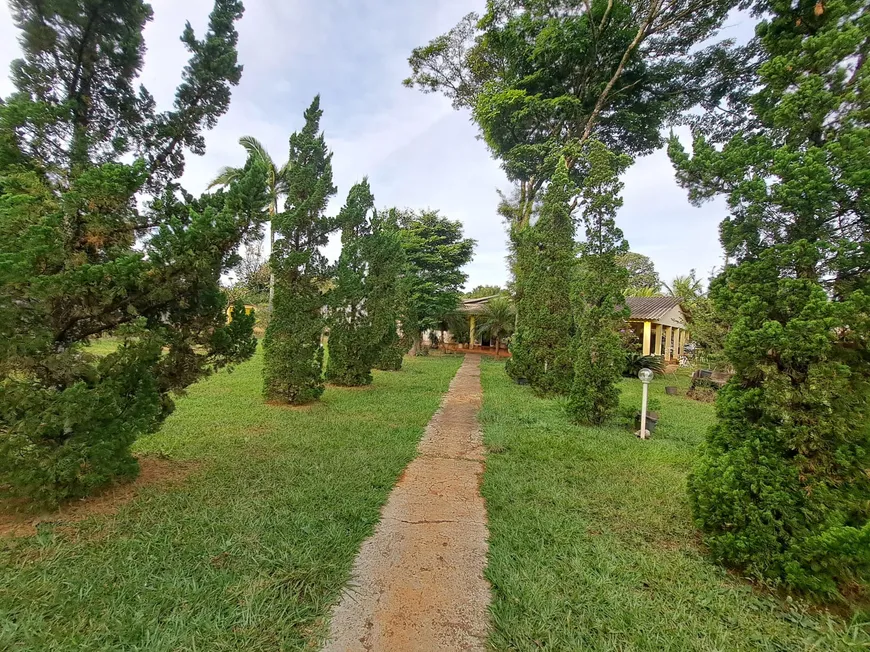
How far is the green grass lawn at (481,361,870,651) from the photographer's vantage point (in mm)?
1884

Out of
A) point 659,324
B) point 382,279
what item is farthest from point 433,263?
point 659,324

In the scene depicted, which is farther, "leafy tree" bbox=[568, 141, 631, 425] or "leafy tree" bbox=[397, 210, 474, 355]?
"leafy tree" bbox=[397, 210, 474, 355]

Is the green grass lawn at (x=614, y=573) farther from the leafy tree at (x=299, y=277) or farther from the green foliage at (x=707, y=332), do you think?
the green foliage at (x=707, y=332)

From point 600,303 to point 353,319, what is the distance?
19.5 ft

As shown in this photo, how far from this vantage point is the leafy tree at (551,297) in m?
8.85

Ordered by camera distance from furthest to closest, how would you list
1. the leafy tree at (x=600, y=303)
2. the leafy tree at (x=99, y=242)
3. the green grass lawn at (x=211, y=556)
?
the leafy tree at (x=600, y=303)
the leafy tree at (x=99, y=242)
the green grass lawn at (x=211, y=556)

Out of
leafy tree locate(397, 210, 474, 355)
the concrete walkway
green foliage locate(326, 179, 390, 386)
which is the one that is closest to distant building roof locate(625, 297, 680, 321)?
leafy tree locate(397, 210, 474, 355)

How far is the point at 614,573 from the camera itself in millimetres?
2396

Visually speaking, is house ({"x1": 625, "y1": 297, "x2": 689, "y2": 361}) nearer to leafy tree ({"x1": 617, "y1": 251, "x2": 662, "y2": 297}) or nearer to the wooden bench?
the wooden bench

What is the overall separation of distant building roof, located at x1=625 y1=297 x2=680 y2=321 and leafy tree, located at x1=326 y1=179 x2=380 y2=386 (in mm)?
12048

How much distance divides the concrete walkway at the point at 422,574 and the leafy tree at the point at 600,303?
127 inches

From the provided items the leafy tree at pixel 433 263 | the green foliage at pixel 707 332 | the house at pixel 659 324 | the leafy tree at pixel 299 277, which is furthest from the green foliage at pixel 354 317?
the house at pixel 659 324

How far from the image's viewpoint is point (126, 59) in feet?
10.8

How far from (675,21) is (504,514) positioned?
48.2 feet
